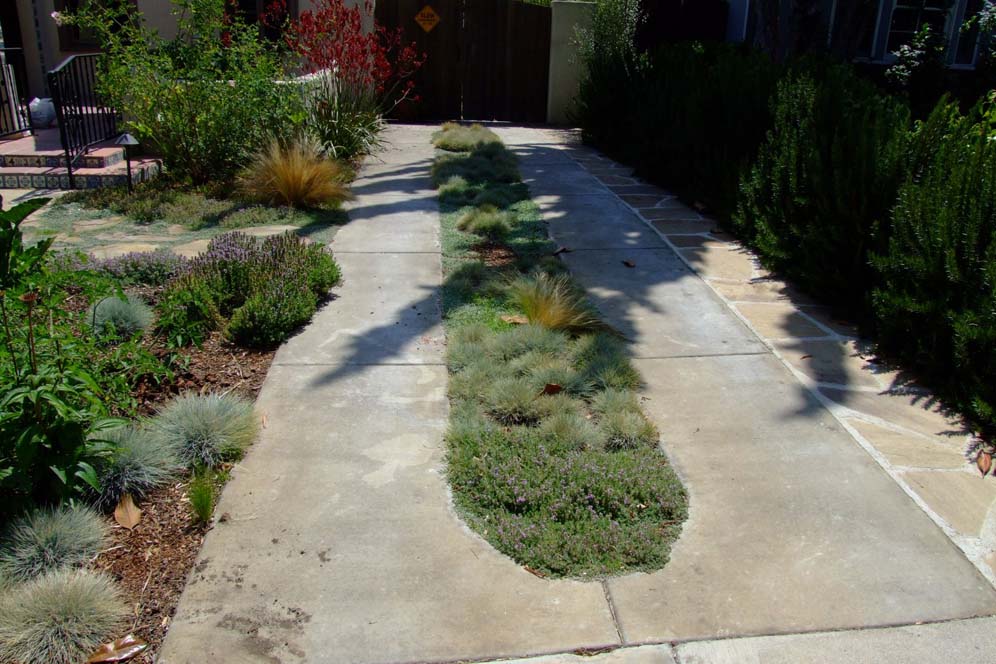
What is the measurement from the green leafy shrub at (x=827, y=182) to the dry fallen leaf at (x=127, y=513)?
13.9ft

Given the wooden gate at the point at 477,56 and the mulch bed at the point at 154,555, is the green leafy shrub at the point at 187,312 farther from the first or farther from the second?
the wooden gate at the point at 477,56

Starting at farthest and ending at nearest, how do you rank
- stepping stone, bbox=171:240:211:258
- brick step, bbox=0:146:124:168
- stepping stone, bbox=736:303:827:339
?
brick step, bbox=0:146:124:168 < stepping stone, bbox=171:240:211:258 < stepping stone, bbox=736:303:827:339

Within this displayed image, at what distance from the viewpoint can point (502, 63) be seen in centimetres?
1438

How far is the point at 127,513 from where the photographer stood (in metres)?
3.21

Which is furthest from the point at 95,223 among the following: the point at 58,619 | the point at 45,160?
the point at 58,619

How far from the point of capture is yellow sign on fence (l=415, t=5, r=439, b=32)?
45.8 ft

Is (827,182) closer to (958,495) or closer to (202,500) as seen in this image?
(958,495)

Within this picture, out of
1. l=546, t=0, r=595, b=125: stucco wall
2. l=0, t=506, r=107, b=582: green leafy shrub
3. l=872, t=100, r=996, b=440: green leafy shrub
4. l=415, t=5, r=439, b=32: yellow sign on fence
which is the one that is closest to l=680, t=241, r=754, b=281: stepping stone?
l=872, t=100, r=996, b=440: green leafy shrub

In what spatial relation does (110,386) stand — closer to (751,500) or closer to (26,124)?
(751,500)

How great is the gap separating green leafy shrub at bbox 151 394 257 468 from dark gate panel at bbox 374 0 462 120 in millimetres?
11136

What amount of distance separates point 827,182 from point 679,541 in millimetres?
3403

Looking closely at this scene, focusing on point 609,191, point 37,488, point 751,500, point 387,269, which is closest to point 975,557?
point 751,500

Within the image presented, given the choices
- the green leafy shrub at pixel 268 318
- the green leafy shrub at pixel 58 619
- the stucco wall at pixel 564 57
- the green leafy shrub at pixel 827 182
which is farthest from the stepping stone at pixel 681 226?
the stucco wall at pixel 564 57

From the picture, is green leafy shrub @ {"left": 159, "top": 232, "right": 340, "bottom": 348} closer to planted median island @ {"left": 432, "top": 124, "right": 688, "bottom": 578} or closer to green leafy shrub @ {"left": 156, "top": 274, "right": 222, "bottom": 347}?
green leafy shrub @ {"left": 156, "top": 274, "right": 222, "bottom": 347}
